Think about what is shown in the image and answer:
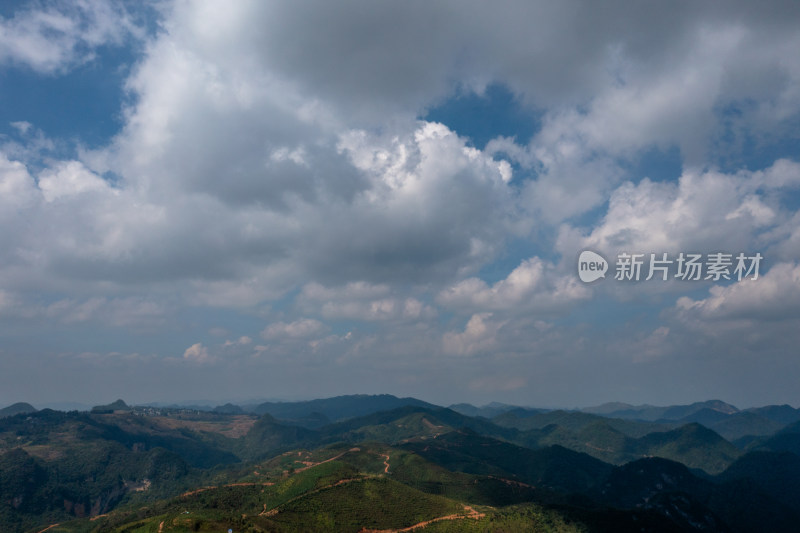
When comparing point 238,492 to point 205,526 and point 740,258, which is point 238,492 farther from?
point 740,258

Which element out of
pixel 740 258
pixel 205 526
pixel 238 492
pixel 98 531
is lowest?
pixel 98 531

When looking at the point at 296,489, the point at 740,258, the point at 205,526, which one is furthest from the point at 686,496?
the point at 205,526

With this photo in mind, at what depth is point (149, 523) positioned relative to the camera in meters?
141

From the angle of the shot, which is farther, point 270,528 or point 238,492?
point 238,492

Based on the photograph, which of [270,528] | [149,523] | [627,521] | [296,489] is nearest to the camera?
[270,528]

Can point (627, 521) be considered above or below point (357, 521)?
above

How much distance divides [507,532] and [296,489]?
90.7 meters

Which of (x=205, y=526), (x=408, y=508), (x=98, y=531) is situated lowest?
(x=98, y=531)

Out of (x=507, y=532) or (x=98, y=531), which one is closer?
(x=507, y=532)

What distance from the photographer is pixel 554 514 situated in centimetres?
15850

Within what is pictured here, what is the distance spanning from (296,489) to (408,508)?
51.0m

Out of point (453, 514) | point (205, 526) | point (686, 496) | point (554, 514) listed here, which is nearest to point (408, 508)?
point (453, 514)

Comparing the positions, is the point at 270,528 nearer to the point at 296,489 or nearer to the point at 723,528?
the point at 296,489

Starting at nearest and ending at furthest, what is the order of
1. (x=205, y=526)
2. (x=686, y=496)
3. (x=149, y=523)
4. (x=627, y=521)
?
1. (x=205, y=526)
2. (x=149, y=523)
3. (x=627, y=521)
4. (x=686, y=496)
